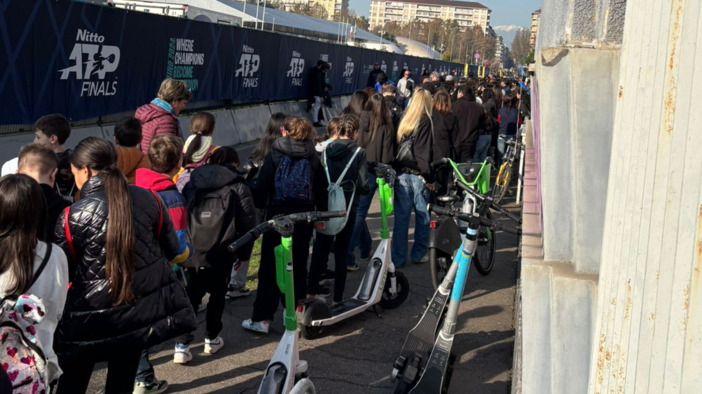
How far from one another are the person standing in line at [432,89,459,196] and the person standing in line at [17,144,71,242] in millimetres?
5345

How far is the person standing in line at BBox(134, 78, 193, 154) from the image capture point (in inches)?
277

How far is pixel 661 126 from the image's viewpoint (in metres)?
1.23

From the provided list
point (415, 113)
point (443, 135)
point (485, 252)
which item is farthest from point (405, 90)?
point (485, 252)

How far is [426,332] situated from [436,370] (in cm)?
42

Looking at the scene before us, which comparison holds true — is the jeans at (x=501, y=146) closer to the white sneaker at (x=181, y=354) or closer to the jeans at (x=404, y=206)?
the jeans at (x=404, y=206)

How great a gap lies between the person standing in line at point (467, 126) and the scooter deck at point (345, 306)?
471 cm

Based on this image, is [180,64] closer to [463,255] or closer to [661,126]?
[463,255]

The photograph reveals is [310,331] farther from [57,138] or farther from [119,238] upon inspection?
[119,238]

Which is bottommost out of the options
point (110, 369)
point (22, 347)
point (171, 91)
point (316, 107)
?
point (110, 369)

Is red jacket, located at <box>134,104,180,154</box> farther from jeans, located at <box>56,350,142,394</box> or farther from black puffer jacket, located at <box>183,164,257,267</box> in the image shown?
jeans, located at <box>56,350,142,394</box>

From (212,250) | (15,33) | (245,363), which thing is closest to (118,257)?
(212,250)

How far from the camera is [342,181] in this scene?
20.9 feet

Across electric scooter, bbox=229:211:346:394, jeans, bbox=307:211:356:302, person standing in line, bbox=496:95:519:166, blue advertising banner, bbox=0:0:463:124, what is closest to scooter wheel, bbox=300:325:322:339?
jeans, bbox=307:211:356:302

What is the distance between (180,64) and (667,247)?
12.2 m
